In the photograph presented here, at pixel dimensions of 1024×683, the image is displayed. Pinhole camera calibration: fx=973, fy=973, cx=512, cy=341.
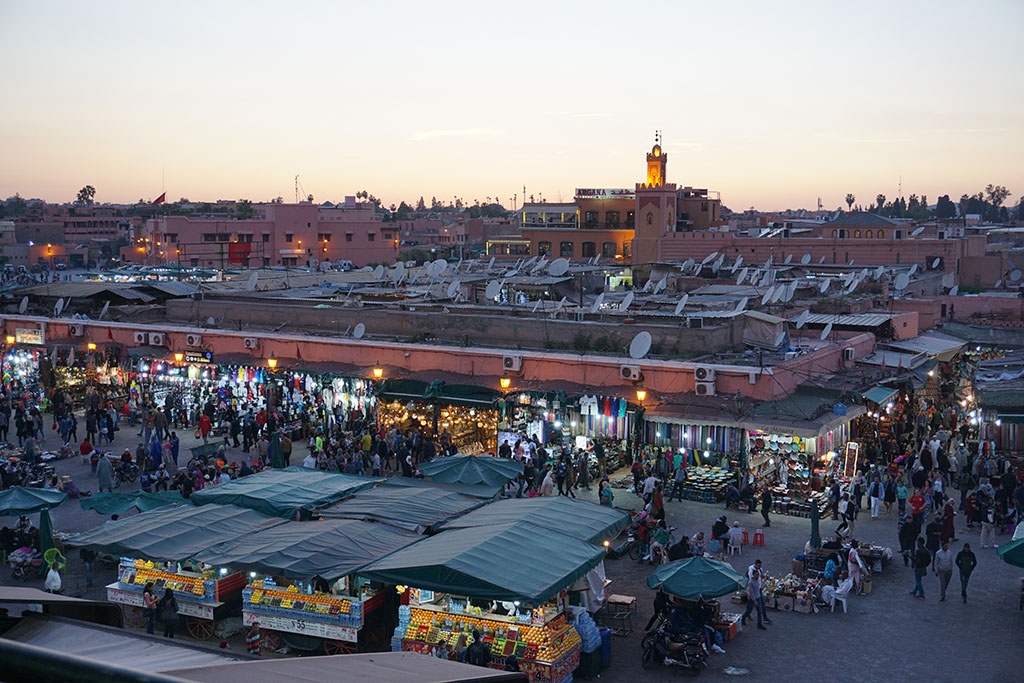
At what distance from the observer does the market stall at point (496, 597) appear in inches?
482

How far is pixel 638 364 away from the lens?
22812 mm

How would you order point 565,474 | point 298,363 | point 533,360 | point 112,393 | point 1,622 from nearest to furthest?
point 1,622 → point 565,474 → point 533,360 → point 298,363 → point 112,393

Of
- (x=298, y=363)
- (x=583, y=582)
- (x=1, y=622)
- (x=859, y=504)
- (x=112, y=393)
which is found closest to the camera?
(x=1, y=622)

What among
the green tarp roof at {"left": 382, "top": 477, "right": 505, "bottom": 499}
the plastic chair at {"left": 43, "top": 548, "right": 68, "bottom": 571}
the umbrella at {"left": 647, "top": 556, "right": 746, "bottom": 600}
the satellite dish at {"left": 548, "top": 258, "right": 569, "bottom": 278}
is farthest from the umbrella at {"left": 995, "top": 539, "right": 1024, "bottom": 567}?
the satellite dish at {"left": 548, "top": 258, "right": 569, "bottom": 278}

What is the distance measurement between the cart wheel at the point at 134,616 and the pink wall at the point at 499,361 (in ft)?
38.8

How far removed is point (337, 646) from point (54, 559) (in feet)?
18.1

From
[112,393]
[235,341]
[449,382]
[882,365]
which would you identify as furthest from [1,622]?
[112,393]

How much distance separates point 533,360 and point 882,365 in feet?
29.2

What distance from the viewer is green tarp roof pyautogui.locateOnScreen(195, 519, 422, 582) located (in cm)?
1324

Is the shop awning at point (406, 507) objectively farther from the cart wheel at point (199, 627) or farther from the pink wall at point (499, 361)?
the pink wall at point (499, 361)

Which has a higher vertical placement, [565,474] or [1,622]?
[1,622]

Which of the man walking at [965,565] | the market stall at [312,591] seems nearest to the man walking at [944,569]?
the man walking at [965,565]

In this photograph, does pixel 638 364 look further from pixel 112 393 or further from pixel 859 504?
pixel 112 393

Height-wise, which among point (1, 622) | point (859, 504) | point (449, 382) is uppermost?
point (1, 622)
